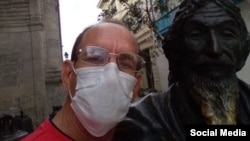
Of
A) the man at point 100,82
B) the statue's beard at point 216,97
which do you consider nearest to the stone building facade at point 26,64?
the man at point 100,82

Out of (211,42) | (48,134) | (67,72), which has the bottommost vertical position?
(48,134)

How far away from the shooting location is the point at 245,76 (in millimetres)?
9000

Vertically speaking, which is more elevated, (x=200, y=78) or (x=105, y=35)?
(x=105, y=35)

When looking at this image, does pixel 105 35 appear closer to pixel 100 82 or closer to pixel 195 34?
pixel 100 82

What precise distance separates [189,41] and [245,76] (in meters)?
7.64

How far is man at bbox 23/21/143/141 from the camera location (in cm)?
185

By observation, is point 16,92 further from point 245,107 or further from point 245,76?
point 245,107

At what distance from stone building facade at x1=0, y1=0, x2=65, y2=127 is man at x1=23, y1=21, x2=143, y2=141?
23.8ft

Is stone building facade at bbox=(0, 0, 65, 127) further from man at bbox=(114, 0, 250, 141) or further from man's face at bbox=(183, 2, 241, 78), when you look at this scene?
man's face at bbox=(183, 2, 241, 78)

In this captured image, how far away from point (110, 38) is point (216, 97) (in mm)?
578

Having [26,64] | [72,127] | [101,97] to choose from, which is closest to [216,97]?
[101,97]

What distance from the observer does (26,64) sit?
31.0 feet

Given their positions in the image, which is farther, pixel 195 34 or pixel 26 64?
pixel 26 64

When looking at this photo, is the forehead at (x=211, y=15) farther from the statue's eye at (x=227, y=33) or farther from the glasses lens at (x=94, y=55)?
the glasses lens at (x=94, y=55)
